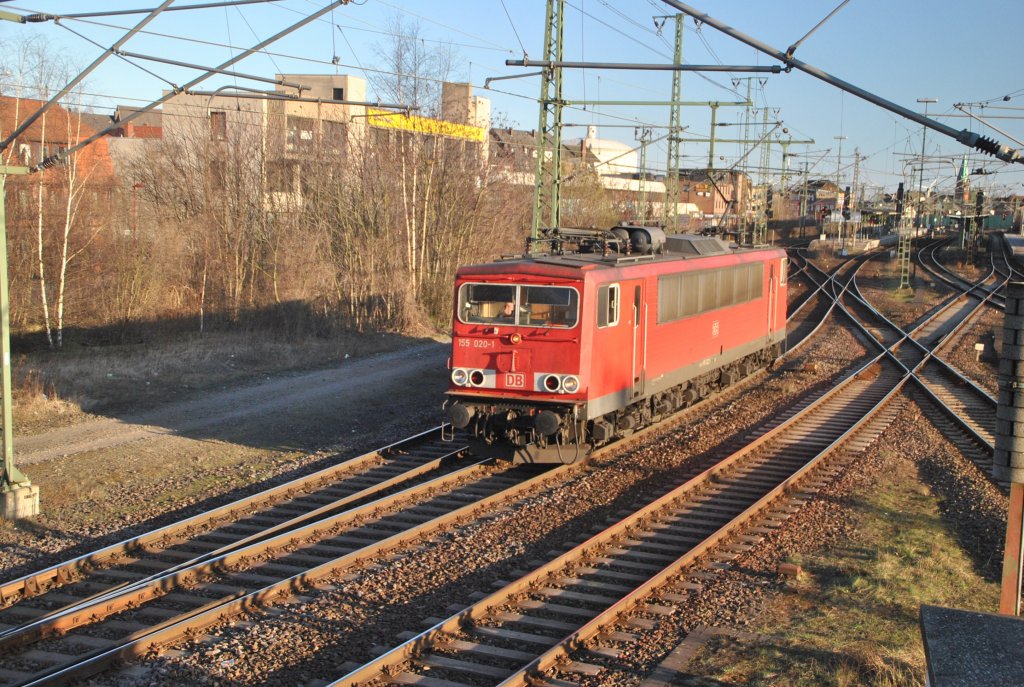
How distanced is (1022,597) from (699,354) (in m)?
7.72

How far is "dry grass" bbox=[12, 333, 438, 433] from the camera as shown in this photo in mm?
16453

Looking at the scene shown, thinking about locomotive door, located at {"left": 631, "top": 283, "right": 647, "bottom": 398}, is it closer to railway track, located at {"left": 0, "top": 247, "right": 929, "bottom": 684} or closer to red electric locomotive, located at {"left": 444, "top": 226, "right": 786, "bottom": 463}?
red electric locomotive, located at {"left": 444, "top": 226, "right": 786, "bottom": 463}

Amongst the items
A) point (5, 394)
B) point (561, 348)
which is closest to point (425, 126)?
point (561, 348)

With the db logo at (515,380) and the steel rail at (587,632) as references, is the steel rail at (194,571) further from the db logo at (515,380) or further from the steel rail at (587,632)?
the steel rail at (587,632)

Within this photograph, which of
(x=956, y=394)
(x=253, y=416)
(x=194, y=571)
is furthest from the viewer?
(x=956, y=394)

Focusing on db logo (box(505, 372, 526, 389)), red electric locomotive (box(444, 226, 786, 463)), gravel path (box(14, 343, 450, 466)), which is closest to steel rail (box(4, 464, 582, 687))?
red electric locomotive (box(444, 226, 786, 463))

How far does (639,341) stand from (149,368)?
1147cm

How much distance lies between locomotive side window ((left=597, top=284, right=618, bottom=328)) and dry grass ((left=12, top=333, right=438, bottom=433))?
29.7 ft

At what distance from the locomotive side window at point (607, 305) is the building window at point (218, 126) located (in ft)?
72.9

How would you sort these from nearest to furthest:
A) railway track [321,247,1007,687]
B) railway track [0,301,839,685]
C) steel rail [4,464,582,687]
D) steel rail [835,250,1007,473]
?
1. steel rail [4,464,582,687]
2. railway track [321,247,1007,687]
3. railway track [0,301,839,685]
4. steel rail [835,250,1007,473]

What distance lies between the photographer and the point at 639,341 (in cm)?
1388

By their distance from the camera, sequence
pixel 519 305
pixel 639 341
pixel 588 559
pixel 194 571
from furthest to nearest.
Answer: pixel 639 341 → pixel 519 305 → pixel 588 559 → pixel 194 571

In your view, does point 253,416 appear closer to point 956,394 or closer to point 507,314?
point 507,314

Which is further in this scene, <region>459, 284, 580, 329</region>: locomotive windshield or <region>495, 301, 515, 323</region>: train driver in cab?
<region>495, 301, 515, 323</region>: train driver in cab
